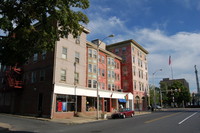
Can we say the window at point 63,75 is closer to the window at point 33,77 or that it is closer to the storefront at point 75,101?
the storefront at point 75,101

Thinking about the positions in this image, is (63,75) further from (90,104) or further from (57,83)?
(90,104)

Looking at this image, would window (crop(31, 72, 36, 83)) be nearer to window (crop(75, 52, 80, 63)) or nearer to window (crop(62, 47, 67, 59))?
window (crop(62, 47, 67, 59))

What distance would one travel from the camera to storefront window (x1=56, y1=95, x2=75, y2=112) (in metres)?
24.1

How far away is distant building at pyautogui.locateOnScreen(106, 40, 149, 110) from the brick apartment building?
12036mm

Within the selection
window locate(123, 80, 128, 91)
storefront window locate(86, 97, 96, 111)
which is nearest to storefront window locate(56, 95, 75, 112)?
storefront window locate(86, 97, 96, 111)

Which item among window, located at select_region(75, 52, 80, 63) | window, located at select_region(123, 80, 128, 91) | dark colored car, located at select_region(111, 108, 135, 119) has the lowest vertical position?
dark colored car, located at select_region(111, 108, 135, 119)

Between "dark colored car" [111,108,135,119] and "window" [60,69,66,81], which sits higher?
"window" [60,69,66,81]

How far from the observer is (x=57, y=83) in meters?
24.0

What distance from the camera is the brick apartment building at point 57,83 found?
24.5m

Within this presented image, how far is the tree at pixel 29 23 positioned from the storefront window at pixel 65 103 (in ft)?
39.9

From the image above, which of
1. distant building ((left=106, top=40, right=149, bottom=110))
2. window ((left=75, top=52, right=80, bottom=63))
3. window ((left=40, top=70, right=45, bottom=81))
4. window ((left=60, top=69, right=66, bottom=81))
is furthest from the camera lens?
distant building ((left=106, top=40, right=149, bottom=110))

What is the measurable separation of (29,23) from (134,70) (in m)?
39.2

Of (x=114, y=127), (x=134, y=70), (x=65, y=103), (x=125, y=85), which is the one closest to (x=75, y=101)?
(x=65, y=103)

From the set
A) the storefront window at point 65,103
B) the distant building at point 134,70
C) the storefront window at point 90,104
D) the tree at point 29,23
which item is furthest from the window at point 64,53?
the distant building at point 134,70
